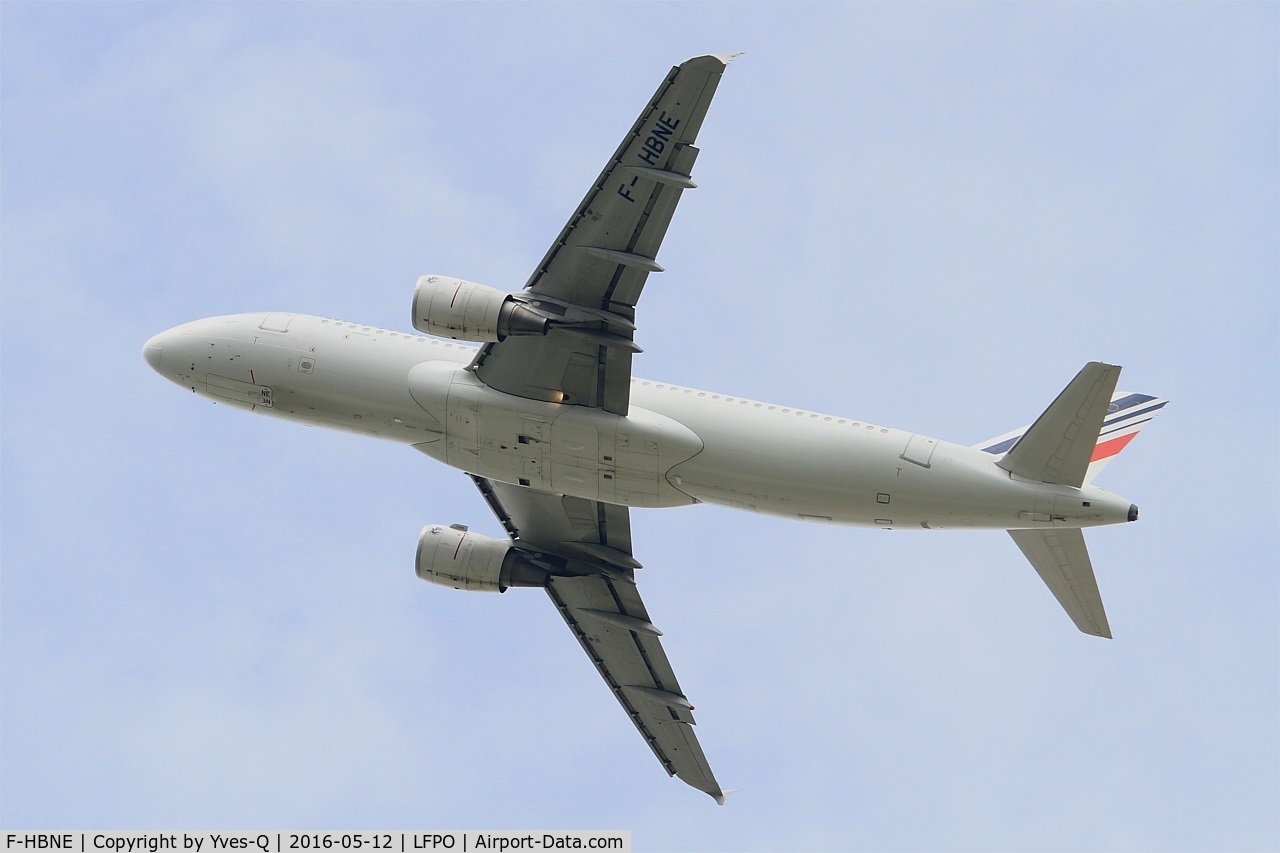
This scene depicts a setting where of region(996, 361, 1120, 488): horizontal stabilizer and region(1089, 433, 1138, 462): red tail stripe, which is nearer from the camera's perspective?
region(996, 361, 1120, 488): horizontal stabilizer

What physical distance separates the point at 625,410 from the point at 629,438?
73cm

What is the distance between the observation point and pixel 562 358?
1634 inches

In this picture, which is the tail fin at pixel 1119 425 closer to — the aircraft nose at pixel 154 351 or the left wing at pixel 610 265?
the left wing at pixel 610 265

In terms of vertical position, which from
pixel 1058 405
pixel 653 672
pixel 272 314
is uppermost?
pixel 272 314

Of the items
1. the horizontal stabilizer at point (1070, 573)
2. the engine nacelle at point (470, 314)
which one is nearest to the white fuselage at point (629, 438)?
the horizontal stabilizer at point (1070, 573)

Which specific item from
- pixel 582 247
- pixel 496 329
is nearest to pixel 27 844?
pixel 496 329

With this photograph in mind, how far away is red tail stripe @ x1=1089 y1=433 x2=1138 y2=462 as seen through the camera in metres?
42.1

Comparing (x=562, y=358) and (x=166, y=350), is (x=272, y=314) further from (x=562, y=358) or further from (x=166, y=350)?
(x=562, y=358)

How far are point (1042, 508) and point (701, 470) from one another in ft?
27.4

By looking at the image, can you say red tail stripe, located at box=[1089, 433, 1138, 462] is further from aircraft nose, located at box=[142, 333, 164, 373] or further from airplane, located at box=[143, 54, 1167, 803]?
aircraft nose, located at box=[142, 333, 164, 373]

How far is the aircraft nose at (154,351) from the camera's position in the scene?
148ft

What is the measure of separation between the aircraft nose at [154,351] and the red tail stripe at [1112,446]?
25095 millimetres

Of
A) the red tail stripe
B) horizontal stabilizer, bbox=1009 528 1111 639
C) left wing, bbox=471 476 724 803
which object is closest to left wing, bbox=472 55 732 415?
left wing, bbox=471 476 724 803

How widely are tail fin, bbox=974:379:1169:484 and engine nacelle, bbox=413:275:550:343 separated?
1267 cm
